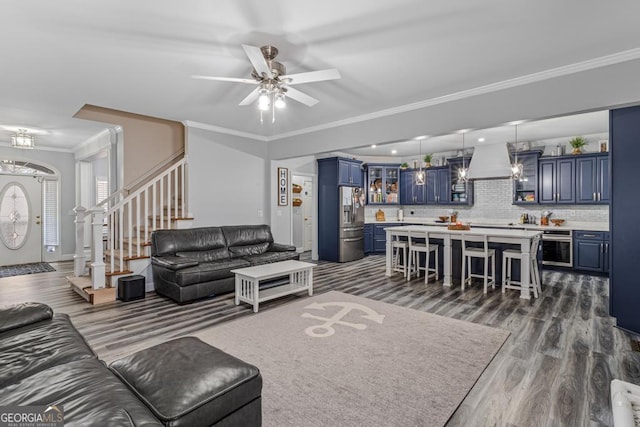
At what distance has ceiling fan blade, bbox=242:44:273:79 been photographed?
252cm

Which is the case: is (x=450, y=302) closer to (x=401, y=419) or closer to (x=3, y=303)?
(x=401, y=419)

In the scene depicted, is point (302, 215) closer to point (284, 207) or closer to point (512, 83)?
point (284, 207)

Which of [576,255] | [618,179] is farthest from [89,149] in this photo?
[576,255]

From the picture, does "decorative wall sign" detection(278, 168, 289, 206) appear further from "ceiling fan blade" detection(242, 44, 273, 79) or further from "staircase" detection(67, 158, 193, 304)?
"ceiling fan blade" detection(242, 44, 273, 79)

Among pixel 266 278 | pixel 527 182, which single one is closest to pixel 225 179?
pixel 266 278

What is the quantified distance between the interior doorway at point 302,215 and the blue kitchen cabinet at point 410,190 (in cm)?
260

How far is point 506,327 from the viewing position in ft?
11.5

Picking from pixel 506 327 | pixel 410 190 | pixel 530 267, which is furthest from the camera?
pixel 410 190

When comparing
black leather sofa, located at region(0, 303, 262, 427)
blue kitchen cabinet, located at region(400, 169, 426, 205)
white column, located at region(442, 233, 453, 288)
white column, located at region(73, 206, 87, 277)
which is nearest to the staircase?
white column, located at region(73, 206, 87, 277)

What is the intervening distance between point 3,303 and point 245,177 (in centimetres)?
400

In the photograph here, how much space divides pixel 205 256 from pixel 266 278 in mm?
1470

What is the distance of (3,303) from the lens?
4.33 metres

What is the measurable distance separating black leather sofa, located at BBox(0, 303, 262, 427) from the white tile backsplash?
7.53 metres

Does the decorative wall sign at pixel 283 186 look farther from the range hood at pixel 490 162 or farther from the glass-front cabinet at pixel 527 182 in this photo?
the glass-front cabinet at pixel 527 182
